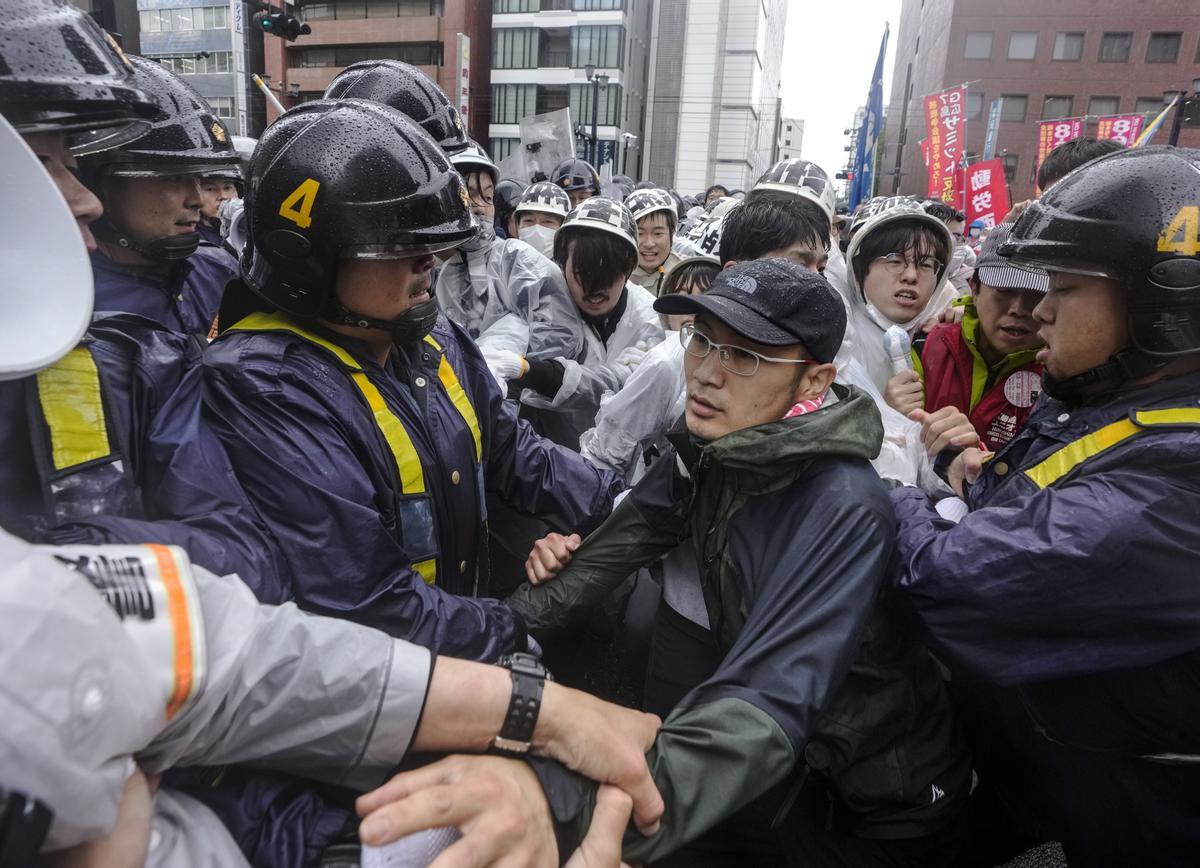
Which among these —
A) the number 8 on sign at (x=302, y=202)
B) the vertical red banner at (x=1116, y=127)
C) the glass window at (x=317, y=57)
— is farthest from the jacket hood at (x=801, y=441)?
the glass window at (x=317, y=57)

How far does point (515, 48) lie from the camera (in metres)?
44.5

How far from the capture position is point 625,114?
47.4m

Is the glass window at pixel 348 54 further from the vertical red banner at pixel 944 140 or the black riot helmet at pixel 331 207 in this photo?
the black riot helmet at pixel 331 207

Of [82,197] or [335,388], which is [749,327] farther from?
[82,197]

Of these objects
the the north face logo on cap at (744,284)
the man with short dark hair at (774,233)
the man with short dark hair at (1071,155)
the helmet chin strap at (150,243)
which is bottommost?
the helmet chin strap at (150,243)

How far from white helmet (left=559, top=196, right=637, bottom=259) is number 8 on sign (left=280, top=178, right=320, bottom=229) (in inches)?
108

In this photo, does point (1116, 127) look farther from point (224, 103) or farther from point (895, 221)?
point (224, 103)

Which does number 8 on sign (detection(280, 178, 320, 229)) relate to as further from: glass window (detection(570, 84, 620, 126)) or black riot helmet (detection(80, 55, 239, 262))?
glass window (detection(570, 84, 620, 126))

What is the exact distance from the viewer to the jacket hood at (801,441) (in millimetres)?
1834

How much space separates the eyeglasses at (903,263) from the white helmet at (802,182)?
94 centimetres

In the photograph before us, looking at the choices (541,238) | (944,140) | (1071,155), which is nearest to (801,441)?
(1071,155)

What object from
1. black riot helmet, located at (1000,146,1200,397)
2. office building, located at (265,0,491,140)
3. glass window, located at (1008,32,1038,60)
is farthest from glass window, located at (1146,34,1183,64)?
black riot helmet, located at (1000,146,1200,397)

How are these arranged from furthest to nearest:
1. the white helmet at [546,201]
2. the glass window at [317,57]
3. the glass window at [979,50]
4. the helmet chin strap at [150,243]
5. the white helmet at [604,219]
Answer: the glass window at [317,57] < the glass window at [979,50] < the white helmet at [546,201] < the white helmet at [604,219] < the helmet chin strap at [150,243]

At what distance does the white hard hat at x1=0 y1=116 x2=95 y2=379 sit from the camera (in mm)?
1298
